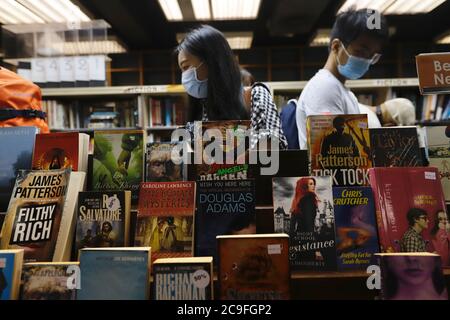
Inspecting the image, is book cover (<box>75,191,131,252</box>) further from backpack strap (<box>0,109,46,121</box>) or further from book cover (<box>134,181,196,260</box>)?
backpack strap (<box>0,109,46,121</box>)

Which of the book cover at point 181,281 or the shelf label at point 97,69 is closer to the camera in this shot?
Answer: the book cover at point 181,281

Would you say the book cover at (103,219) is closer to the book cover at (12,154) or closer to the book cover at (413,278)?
the book cover at (12,154)

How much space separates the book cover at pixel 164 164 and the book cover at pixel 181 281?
1.22 ft

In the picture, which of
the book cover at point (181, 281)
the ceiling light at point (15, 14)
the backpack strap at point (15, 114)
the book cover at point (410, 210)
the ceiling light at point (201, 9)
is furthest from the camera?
the ceiling light at point (201, 9)

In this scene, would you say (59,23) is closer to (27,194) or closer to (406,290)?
(27,194)

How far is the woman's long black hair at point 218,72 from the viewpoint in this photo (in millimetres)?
1604

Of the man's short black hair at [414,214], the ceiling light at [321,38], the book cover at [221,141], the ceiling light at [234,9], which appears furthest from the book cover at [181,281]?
the ceiling light at [321,38]

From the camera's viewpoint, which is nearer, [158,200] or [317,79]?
[158,200]

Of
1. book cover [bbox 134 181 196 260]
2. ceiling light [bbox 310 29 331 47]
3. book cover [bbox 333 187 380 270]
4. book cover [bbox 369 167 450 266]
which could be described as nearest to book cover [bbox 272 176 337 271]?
book cover [bbox 333 187 380 270]

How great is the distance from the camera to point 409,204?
1063mm

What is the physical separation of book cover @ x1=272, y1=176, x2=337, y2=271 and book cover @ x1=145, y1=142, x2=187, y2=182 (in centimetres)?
32
